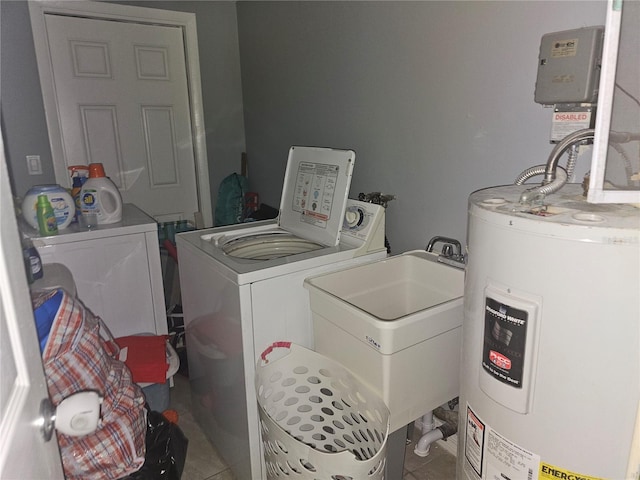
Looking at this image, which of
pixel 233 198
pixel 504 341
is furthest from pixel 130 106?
pixel 504 341

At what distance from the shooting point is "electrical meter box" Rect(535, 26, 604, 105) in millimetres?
1137

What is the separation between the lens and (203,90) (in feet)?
9.96

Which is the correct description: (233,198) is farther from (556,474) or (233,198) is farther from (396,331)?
(556,474)

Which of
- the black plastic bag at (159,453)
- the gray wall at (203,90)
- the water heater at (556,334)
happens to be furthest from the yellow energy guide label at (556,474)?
the gray wall at (203,90)

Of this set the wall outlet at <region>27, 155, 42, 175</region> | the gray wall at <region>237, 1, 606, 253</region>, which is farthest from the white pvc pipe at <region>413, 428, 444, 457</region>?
the wall outlet at <region>27, 155, 42, 175</region>

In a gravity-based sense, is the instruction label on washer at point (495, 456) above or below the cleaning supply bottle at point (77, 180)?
below

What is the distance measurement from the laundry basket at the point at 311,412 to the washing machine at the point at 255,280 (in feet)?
0.31

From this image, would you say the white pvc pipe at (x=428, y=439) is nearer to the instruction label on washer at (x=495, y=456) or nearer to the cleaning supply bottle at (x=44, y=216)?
the instruction label on washer at (x=495, y=456)

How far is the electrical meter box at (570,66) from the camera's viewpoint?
3.73 feet

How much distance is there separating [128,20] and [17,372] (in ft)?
8.93

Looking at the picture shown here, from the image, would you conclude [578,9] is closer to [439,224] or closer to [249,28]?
[439,224]

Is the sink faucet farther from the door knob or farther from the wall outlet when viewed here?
the wall outlet

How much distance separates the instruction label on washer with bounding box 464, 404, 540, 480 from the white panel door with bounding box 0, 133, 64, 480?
0.91 m

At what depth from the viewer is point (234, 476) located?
1.84 m
